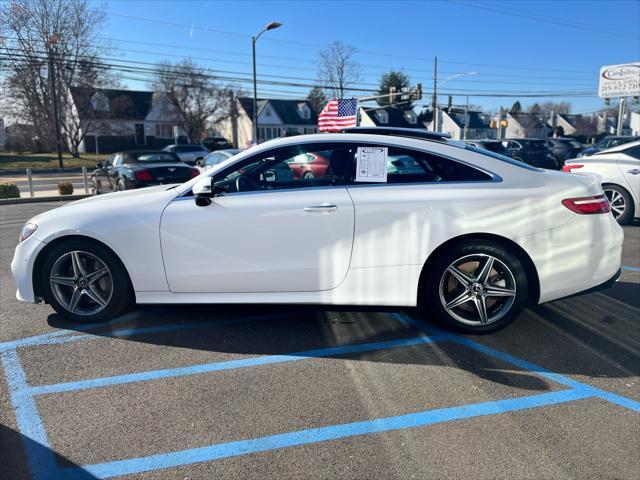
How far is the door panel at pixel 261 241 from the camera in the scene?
3707mm

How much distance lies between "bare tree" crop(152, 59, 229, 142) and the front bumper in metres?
46.5

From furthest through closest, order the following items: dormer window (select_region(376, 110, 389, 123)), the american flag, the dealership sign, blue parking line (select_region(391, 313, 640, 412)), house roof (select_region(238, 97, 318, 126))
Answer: dormer window (select_region(376, 110, 389, 123)) < house roof (select_region(238, 97, 318, 126)) < the dealership sign < the american flag < blue parking line (select_region(391, 313, 640, 412))

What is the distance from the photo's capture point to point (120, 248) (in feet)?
12.7

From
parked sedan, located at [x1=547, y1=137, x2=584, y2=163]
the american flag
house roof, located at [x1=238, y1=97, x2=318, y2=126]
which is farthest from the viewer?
house roof, located at [x1=238, y1=97, x2=318, y2=126]

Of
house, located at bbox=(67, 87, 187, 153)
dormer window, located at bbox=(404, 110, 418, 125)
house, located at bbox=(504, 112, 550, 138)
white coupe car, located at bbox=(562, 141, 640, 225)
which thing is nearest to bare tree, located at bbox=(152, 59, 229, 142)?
house, located at bbox=(67, 87, 187, 153)

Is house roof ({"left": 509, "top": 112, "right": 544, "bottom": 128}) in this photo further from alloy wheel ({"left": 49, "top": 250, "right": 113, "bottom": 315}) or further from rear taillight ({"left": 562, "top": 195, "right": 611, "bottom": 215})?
alloy wheel ({"left": 49, "top": 250, "right": 113, "bottom": 315})

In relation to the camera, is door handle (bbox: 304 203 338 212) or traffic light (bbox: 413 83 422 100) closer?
door handle (bbox: 304 203 338 212)

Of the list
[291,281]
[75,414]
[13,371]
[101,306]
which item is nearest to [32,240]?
[101,306]

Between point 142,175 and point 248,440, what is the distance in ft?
35.5

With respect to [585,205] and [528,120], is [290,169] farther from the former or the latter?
[528,120]

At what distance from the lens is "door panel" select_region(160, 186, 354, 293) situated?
12.2 feet

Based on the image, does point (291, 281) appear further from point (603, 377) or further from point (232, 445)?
point (603, 377)

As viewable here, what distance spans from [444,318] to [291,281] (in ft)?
4.06

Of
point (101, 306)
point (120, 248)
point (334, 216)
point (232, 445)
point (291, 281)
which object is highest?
point (334, 216)
